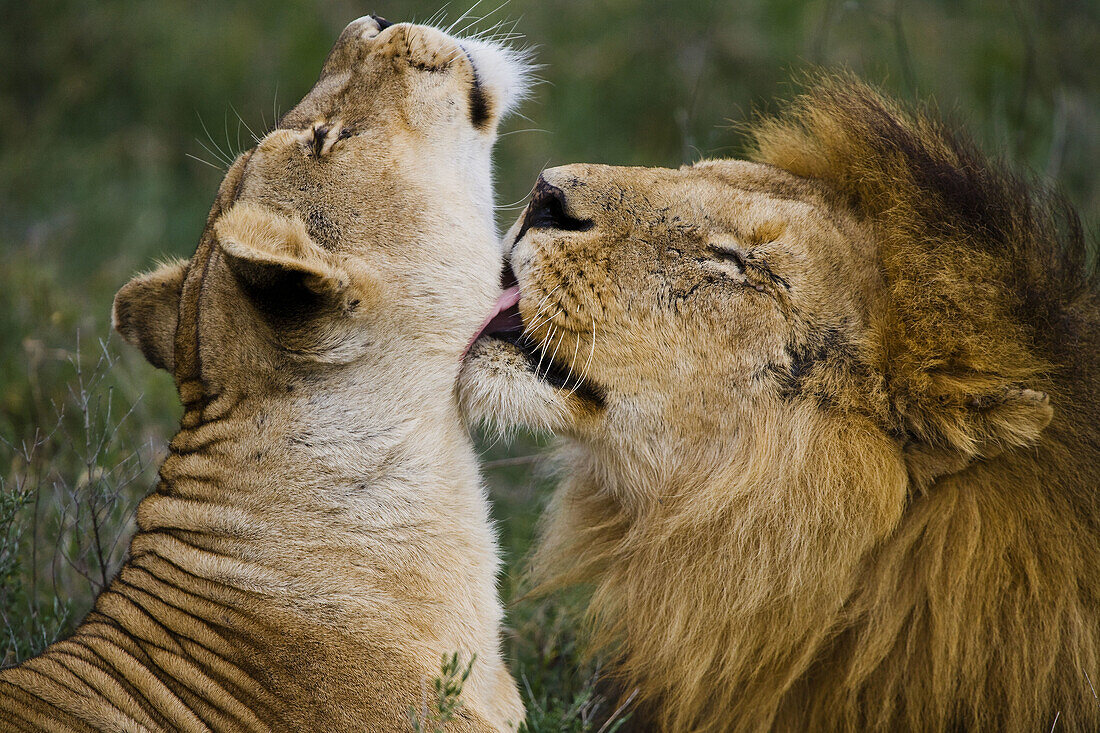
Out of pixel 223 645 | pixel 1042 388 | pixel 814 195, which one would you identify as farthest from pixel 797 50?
pixel 223 645

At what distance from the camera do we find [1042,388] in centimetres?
246

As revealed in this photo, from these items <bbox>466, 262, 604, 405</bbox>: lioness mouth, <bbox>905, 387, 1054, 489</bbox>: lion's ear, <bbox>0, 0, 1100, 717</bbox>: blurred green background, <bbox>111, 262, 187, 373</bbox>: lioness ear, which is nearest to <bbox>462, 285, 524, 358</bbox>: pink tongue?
<bbox>466, 262, 604, 405</bbox>: lioness mouth

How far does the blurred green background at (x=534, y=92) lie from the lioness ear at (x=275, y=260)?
159 inches

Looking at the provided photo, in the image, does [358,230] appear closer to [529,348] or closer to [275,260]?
[275,260]

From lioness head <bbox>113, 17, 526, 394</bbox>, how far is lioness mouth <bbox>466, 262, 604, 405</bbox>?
0.09m

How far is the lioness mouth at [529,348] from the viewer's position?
2.58 metres

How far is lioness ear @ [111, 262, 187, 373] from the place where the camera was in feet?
9.29

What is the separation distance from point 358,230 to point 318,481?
59 cm

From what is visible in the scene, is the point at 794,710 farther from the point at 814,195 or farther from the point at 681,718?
the point at 814,195

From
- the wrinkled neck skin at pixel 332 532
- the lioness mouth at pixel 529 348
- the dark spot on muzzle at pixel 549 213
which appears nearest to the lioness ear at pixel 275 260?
the wrinkled neck skin at pixel 332 532

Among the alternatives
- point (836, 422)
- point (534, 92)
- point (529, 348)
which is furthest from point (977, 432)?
point (534, 92)

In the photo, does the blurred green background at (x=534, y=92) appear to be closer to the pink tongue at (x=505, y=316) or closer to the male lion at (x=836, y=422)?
the male lion at (x=836, y=422)

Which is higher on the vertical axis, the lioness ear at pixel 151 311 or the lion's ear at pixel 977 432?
the lioness ear at pixel 151 311

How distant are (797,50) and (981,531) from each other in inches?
216
